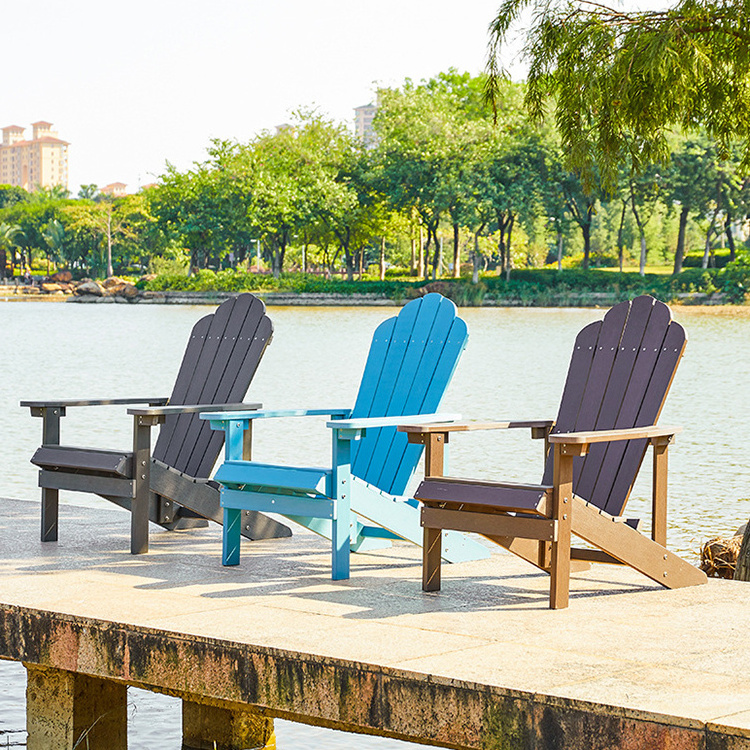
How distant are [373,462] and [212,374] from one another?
3.04 ft

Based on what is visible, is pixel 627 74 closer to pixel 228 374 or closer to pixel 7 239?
pixel 228 374

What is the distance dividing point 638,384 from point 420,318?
1.11 meters

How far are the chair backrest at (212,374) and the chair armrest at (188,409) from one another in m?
0.15

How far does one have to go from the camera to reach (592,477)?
494 centimetres

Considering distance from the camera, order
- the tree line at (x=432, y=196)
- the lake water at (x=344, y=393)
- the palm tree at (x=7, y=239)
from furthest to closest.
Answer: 1. the palm tree at (x=7, y=239)
2. the tree line at (x=432, y=196)
3. the lake water at (x=344, y=393)

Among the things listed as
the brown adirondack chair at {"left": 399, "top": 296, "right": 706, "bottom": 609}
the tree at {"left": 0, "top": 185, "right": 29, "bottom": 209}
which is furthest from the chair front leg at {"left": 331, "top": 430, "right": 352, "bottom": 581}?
the tree at {"left": 0, "top": 185, "right": 29, "bottom": 209}

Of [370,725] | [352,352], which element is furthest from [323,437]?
[352,352]

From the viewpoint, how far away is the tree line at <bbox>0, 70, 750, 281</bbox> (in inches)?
2057

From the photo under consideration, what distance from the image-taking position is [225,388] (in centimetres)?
577

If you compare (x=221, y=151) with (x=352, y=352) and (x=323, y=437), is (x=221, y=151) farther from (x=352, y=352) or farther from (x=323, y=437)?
(x=323, y=437)

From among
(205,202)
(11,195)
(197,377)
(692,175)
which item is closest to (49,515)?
(197,377)

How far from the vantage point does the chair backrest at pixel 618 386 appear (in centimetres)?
481

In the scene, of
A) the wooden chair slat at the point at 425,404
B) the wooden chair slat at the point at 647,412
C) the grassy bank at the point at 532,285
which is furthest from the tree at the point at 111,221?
the wooden chair slat at the point at 647,412

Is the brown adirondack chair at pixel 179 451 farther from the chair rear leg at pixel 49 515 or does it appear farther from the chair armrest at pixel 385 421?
the chair armrest at pixel 385 421
